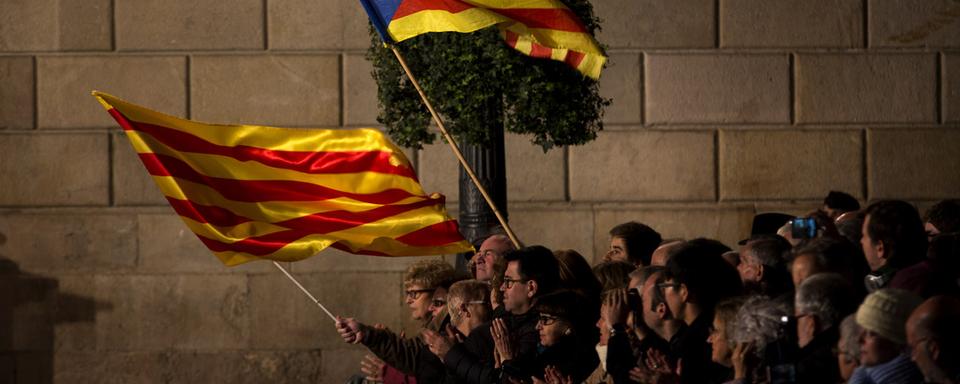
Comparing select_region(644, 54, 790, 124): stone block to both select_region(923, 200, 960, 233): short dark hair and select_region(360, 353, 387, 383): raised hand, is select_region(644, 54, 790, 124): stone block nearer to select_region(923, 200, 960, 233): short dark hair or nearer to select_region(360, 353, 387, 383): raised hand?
select_region(923, 200, 960, 233): short dark hair

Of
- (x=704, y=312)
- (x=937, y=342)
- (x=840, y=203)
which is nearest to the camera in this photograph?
(x=937, y=342)

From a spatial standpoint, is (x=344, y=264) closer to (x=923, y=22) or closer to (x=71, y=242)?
(x=71, y=242)

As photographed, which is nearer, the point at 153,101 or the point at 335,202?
the point at 335,202

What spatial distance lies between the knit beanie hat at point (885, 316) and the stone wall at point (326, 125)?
24.5 ft

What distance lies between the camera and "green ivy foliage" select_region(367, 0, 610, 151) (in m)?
9.96

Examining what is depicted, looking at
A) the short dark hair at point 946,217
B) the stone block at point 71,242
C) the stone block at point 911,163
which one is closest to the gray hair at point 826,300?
the short dark hair at point 946,217

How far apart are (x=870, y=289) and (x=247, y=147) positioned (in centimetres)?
376

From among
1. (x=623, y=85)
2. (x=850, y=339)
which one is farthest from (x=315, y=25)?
(x=850, y=339)

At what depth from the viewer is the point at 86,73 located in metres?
12.8

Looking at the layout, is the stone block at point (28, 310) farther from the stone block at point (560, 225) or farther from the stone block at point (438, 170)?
the stone block at point (560, 225)

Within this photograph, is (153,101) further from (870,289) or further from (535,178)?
(870,289)

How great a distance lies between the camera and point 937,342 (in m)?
4.90

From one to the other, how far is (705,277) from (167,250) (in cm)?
698

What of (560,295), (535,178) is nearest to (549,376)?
(560,295)
